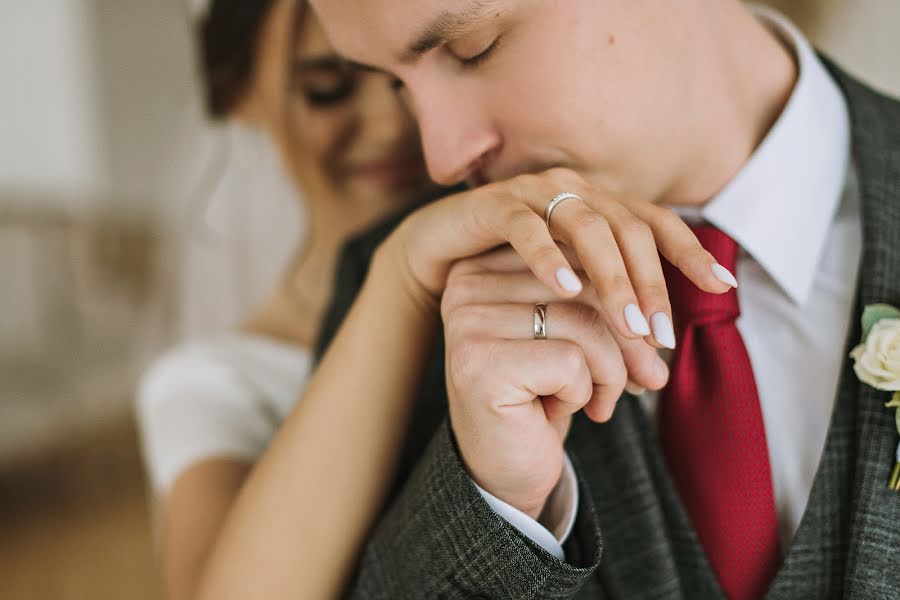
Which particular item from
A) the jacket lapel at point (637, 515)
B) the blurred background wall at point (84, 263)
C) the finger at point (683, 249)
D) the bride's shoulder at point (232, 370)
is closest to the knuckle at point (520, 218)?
the finger at point (683, 249)

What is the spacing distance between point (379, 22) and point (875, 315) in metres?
0.57

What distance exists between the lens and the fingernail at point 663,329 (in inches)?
25.4

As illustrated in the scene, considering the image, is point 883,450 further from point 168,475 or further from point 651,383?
point 168,475

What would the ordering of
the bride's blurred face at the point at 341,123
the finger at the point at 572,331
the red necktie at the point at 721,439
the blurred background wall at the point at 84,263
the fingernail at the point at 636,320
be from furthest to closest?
the blurred background wall at the point at 84,263 → the bride's blurred face at the point at 341,123 → the red necktie at the point at 721,439 → the finger at the point at 572,331 → the fingernail at the point at 636,320

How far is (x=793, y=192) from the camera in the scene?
0.96 meters

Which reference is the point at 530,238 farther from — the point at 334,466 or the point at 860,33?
the point at 860,33

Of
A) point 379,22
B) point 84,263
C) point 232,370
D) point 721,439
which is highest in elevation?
point 379,22

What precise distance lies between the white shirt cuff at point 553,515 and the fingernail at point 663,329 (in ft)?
0.77

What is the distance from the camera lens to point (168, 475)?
1348 millimetres

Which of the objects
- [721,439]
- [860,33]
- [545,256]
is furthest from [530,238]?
[860,33]

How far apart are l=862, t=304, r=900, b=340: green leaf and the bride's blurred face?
944 mm

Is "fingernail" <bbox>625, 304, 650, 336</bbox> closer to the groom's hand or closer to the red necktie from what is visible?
the groom's hand

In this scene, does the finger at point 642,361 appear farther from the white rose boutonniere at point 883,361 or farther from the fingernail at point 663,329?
the white rose boutonniere at point 883,361

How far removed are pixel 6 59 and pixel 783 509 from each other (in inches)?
180
